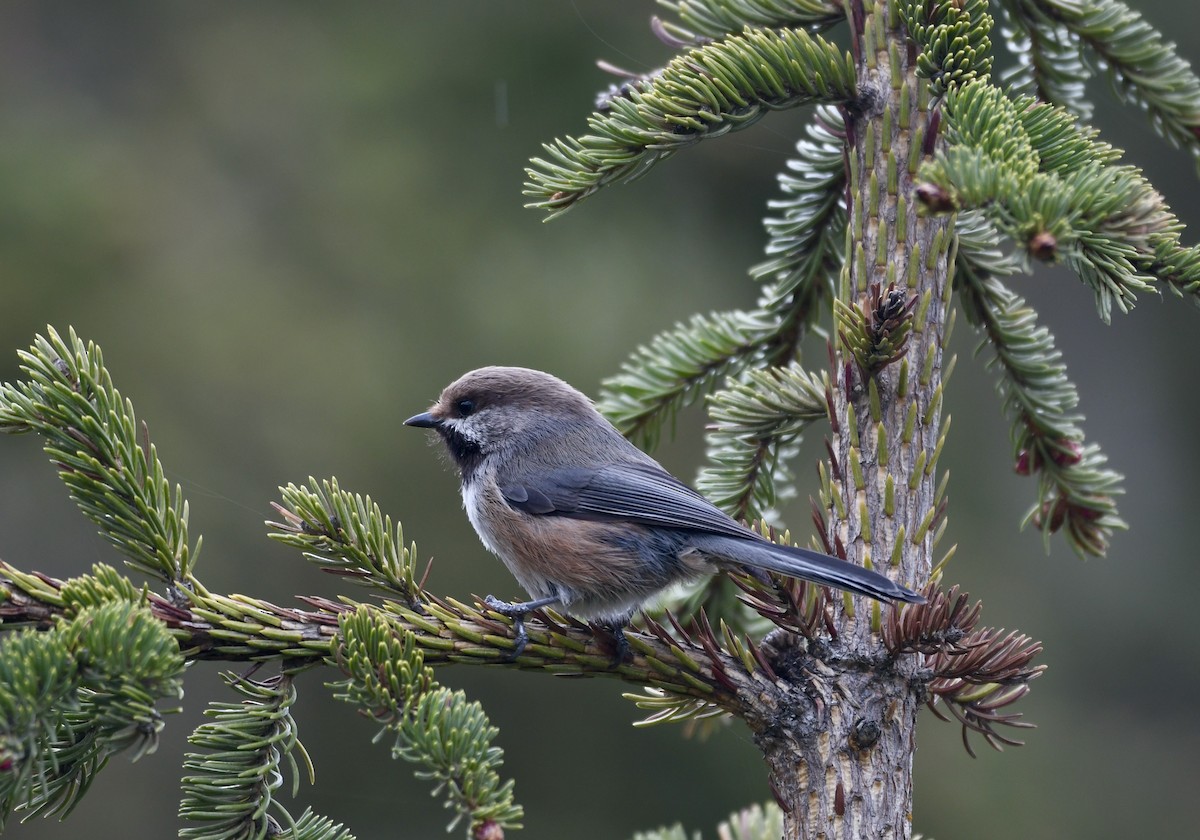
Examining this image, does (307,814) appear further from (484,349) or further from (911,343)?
(484,349)

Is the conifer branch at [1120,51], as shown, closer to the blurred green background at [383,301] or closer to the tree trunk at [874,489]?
the tree trunk at [874,489]

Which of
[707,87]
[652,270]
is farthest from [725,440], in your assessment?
[652,270]

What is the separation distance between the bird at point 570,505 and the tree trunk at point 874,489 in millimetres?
215

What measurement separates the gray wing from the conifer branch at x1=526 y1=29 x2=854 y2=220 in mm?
973

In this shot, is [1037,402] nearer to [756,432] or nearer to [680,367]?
[756,432]

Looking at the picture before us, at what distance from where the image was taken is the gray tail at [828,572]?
1.90m

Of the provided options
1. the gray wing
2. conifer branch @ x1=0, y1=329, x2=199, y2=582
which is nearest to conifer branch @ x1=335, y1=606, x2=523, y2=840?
conifer branch @ x1=0, y1=329, x2=199, y2=582

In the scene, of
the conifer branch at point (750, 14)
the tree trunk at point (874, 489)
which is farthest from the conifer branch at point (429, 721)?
the conifer branch at point (750, 14)

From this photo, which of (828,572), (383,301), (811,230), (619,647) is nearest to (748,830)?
(619,647)

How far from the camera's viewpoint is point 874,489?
219 cm

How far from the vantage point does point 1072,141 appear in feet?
6.10

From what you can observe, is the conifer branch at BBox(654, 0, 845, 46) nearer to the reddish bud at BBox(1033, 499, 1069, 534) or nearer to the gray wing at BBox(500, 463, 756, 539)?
the gray wing at BBox(500, 463, 756, 539)

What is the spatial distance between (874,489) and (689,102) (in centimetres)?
85

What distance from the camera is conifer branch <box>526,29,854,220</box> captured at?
2182 millimetres
